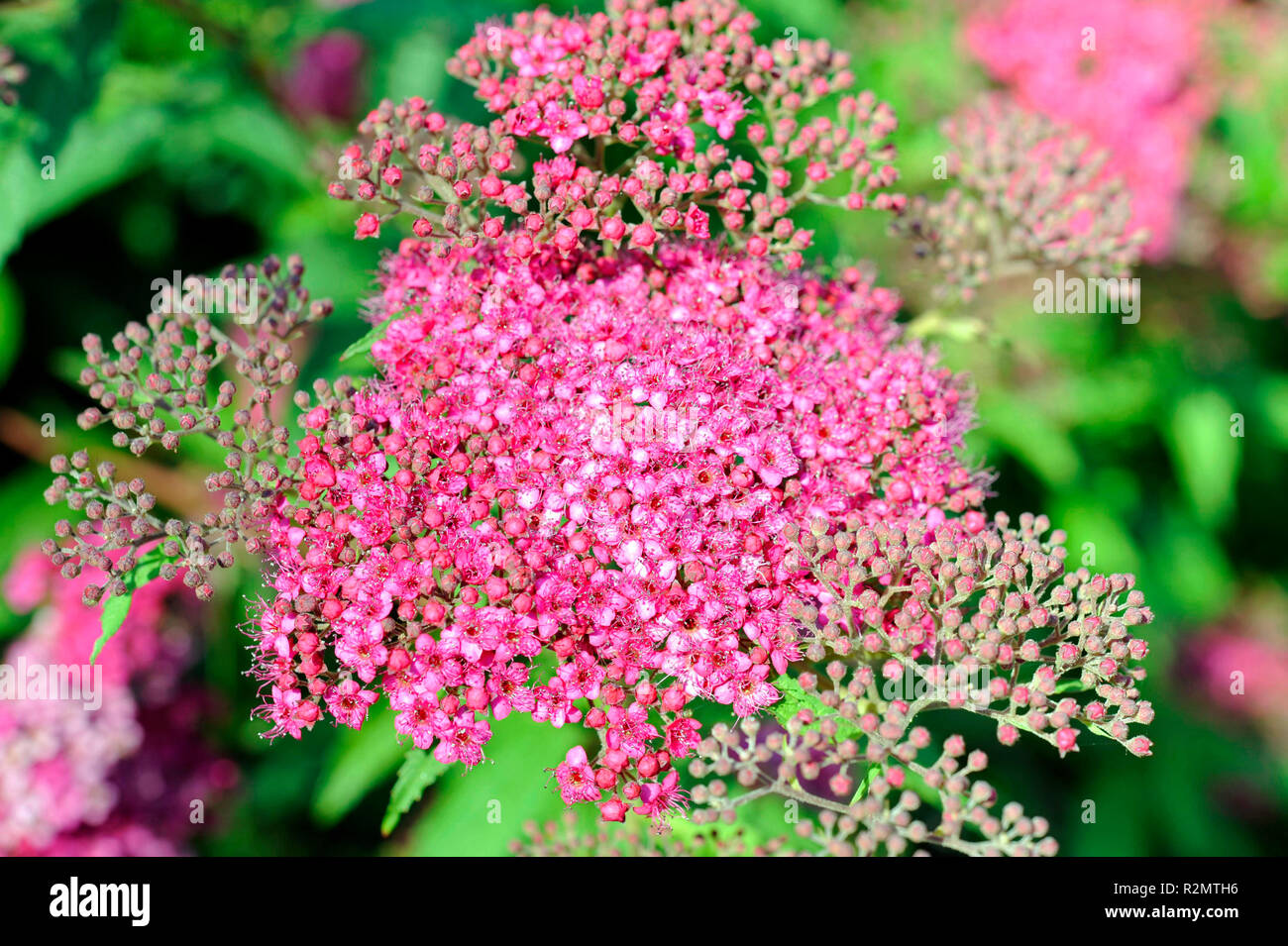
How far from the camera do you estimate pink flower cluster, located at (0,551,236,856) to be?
3.43 metres

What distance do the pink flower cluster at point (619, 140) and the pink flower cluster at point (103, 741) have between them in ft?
7.66

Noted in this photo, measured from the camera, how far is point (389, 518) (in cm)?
186

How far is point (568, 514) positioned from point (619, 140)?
0.83 metres

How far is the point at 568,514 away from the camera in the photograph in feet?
6.27

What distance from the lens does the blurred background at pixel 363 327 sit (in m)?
3.28

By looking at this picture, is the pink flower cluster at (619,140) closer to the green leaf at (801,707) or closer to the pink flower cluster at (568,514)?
the pink flower cluster at (568,514)

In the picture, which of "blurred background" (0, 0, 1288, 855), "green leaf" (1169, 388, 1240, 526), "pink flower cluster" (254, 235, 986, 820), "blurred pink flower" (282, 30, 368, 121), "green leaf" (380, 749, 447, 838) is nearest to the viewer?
"pink flower cluster" (254, 235, 986, 820)

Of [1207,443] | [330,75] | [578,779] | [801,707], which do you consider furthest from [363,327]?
[1207,443]

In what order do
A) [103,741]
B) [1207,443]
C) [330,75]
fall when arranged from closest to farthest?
[103,741]
[1207,443]
[330,75]

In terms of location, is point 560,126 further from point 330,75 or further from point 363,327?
point 330,75

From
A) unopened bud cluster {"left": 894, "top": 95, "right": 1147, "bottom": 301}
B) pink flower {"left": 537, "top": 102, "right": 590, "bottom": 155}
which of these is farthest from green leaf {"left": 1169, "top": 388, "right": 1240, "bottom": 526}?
pink flower {"left": 537, "top": 102, "right": 590, "bottom": 155}

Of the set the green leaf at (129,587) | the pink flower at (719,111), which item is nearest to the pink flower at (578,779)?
the green leaf at (129,587)

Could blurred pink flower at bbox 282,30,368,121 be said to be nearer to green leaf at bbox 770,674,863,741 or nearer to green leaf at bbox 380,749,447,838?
green leaf at bbox 380,749,447,838

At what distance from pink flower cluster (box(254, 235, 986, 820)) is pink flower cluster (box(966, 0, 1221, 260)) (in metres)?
2.95
